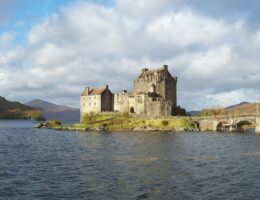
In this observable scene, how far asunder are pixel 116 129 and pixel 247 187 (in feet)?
280

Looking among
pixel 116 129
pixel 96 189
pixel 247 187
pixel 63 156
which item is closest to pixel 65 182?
pixel 96 189

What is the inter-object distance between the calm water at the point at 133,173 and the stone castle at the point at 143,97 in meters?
59.8

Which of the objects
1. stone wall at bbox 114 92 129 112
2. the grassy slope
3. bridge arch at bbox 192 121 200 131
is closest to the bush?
the grassy slope

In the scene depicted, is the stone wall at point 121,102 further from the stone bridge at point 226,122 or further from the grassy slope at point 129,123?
the stone bridge at point 226,122

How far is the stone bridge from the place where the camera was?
10838 centimetres

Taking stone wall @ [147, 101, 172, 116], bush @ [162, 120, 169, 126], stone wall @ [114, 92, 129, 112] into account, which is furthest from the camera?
stone wall @ [114, 92, 129, 112]

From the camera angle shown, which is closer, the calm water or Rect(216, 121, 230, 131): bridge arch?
the calm water

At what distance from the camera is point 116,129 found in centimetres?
12231

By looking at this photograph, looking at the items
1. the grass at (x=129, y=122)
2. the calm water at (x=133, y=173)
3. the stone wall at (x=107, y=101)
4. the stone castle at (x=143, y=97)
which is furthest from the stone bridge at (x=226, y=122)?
the calm water at (x=133, y=173)

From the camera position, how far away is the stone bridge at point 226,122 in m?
108

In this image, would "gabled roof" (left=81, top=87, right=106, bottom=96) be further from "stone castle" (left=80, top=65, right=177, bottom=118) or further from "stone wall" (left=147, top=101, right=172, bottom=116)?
"stone wall" (left=147, top=101, right=172, bottom=116)

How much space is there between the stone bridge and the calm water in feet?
131

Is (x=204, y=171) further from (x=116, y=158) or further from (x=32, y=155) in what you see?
(x=32, y=155)

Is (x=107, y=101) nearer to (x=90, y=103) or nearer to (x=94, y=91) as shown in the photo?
(x=90, y=103)
